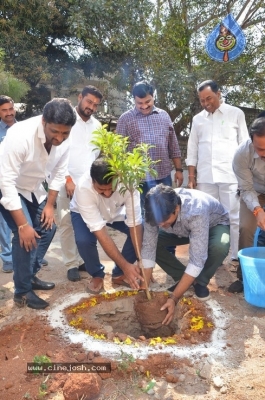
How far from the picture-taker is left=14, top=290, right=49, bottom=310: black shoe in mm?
3367

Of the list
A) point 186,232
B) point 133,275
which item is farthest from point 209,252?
point 133,275

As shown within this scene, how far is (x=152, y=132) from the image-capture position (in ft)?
13.9

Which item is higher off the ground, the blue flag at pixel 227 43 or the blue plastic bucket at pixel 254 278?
the blue flag at pixel 227 43

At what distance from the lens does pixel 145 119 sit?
13.9 ft

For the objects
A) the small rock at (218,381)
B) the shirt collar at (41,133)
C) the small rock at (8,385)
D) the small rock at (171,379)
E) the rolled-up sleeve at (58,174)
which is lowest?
the small rock at (218,381)

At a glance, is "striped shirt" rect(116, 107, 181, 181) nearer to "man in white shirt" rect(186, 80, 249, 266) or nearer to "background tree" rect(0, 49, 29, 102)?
"man in white shirt" rect(186, 80, 249, 266)

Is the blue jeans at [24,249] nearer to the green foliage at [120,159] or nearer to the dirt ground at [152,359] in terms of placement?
the dirt ground at [152,359]

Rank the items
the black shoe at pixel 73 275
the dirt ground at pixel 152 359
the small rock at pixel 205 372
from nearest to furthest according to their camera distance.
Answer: the dirt ground at pixel 152 359
the small rock at pixel 205 372
the black shoe at pixel 73 275

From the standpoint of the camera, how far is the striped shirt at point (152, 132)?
422 centimetres

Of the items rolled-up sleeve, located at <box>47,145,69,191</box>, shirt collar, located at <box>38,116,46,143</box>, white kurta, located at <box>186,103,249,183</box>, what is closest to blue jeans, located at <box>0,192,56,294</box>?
rolled-up sleeve, located at <box>47,145,69,191</box>

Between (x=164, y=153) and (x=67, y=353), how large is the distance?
2.35 metres

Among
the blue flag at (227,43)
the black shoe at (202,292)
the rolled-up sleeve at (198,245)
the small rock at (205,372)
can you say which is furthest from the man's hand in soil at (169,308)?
the blue flag at (227,43)

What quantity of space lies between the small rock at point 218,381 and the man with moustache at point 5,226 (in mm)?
2647

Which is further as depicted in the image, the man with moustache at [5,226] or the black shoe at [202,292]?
the man with moustache at [5,226]
